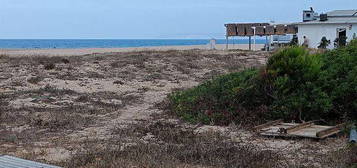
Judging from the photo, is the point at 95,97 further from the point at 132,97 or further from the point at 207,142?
the point at 207,142

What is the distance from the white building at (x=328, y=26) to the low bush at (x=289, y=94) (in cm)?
1940

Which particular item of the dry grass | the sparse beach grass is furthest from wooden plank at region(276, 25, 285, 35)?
the dry grass

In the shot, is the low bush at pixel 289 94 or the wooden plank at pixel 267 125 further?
the low bush at pixel 289 94

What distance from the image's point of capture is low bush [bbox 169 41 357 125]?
32.8 feet

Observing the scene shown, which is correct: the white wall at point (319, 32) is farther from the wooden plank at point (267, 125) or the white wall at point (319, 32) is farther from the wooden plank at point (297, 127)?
the wooden plank at point (297, 127)

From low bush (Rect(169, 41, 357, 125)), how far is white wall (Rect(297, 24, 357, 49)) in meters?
19.3

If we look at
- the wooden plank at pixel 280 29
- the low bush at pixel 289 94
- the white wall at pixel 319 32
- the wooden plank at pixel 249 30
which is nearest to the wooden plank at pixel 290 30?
the wooden plank at pixel 280 29

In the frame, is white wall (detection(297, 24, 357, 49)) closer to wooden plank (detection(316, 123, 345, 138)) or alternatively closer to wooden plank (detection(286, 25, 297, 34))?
wooden plank (detection(286, 25, 297, 34))

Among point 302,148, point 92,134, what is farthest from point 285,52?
point 92,134

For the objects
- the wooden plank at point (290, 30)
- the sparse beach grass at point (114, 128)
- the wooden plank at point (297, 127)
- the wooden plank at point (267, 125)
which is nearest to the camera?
the sparse beach grass at point (114, 128)

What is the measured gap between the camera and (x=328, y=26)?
31078 mm

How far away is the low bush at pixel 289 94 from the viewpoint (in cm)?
999

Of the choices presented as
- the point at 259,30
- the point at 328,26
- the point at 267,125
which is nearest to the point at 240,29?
the point at 259,30

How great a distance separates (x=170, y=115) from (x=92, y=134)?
230cm
